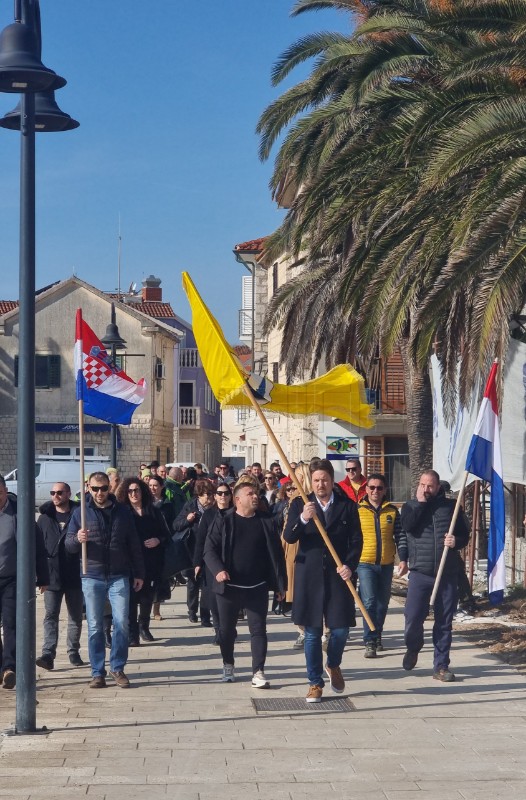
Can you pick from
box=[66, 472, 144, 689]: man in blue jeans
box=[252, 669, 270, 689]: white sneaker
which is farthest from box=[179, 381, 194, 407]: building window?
box=[252, 669, 270, 689]: white sneaker

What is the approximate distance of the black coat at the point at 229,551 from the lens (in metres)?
10.7

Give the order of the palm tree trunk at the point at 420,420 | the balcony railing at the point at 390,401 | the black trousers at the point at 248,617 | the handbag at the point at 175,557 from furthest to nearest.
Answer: the balcony railing at the point at 390,401 < the palm tree trunk at the point at 420,420 < the handbag at the point at 175,557 < the black trousers at the point at 248,617

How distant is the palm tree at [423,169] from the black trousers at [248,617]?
3.08 m

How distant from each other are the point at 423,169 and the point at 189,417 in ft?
207

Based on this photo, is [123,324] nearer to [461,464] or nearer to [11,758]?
[461,464]

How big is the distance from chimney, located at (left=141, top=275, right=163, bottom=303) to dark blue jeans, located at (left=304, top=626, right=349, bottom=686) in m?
66.6

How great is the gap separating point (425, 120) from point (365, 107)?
287 cm

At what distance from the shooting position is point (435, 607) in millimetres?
11086

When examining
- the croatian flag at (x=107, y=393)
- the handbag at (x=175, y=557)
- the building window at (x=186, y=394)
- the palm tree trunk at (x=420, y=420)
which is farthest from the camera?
the building window at (x=186, y=394)

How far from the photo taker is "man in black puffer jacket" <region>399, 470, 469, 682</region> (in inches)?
430

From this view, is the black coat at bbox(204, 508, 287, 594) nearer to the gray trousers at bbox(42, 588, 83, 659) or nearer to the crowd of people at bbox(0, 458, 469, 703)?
the crowd of people at bbox(0, 458, 469, 703)

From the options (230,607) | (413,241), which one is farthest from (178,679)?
(413,241)

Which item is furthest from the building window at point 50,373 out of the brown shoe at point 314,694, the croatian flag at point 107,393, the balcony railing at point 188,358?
the brown shoe at point 314,694

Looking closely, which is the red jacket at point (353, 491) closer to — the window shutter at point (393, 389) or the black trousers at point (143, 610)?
the black trousers at point (143, 610)
